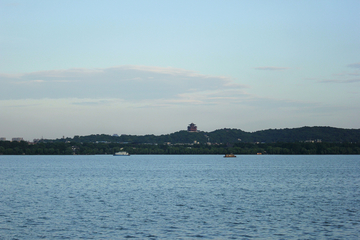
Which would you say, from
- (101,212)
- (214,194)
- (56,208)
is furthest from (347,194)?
(56,208)

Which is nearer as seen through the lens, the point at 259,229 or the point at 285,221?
the point at 259,229

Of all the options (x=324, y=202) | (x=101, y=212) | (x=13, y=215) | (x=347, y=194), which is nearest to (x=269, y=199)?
(x=324, y=202)

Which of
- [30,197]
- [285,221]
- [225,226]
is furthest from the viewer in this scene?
[30,197]

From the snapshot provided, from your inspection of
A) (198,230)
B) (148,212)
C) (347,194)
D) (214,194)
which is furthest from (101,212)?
(347,194)

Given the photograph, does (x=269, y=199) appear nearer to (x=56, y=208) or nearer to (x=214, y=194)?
(x=214, y=194)

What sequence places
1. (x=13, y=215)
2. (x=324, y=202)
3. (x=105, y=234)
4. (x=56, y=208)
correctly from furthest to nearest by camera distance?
(x=324, y=202) → (x=56, y=208) → (x=13, y=215) → (x=105, y=234)

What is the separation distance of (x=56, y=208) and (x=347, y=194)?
40.1 m

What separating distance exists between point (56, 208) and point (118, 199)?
9.92 metres

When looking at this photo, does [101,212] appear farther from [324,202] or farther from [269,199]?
[324,202]

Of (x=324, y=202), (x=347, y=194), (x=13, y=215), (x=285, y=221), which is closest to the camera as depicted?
(x=285, y=221)

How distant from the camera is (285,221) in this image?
37719mm

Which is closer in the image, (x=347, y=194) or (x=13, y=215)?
(x=13, y=215)

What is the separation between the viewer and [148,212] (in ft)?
141

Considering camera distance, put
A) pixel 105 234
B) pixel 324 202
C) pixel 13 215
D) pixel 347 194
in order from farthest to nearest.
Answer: pixel 347 194 < pixel 324 202 < pixel 13 215 < pixel 105 234
